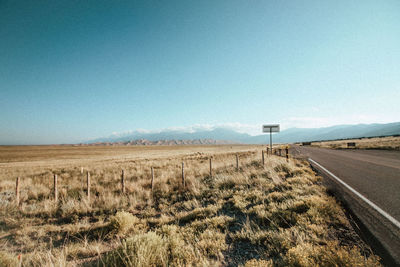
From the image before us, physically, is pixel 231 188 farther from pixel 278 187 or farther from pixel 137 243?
pixel 137 243

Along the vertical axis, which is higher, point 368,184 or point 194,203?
point 368,184

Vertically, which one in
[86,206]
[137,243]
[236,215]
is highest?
[137,243]

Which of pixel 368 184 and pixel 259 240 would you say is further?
pixel 368 184

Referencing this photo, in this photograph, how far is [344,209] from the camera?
4.53 meters

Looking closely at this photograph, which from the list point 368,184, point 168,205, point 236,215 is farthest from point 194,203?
point 368,184

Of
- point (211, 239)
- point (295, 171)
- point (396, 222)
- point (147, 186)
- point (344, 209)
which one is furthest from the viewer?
point (147, 186)

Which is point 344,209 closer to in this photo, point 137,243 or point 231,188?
point 231,188

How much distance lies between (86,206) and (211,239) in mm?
6652

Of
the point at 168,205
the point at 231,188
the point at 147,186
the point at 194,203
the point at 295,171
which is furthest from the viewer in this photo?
the point at 147,186

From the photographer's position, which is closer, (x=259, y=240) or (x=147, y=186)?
(x=259, y=240)

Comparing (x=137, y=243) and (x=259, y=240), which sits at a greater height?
(x=137, y=243)

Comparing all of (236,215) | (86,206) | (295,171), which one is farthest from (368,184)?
(86,206)

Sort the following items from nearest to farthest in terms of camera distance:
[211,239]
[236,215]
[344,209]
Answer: [211,239] < [344,209] < [236,215]

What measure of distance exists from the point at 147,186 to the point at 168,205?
3547 millimetres
